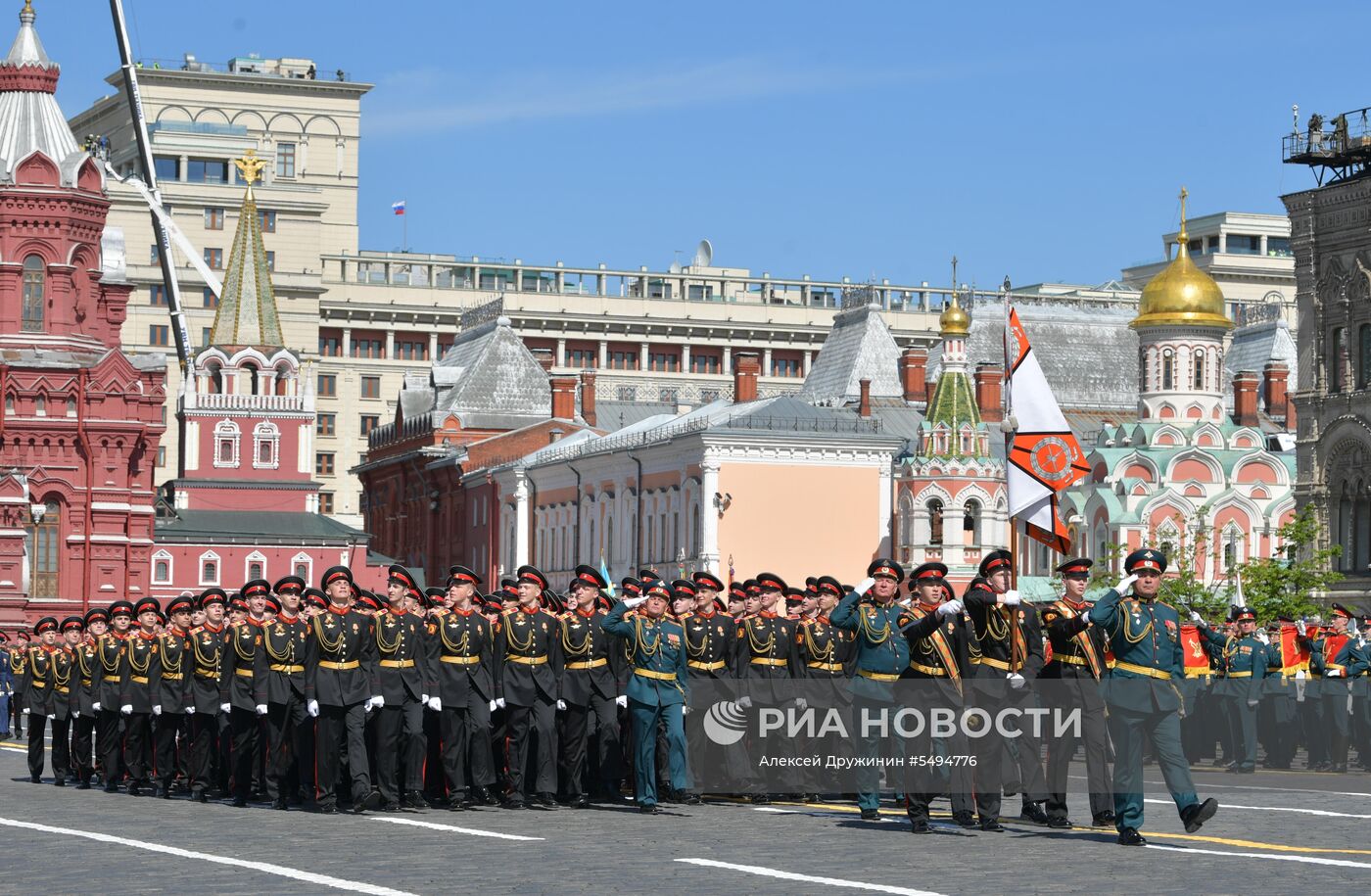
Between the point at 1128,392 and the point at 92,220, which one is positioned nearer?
the point at 92,220

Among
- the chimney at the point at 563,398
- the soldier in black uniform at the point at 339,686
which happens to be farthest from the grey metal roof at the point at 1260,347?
the soldier in black uniform at the point at 339,686

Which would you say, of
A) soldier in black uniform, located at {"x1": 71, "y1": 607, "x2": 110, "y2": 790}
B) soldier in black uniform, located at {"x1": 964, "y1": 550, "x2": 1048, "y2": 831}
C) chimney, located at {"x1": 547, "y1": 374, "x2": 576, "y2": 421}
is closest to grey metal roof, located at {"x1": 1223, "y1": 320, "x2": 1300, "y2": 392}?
chimney, located at {"x1": 547, "y1": 374, "x2": 576, "y2": 421}

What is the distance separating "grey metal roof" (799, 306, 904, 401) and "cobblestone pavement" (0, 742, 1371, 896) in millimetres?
77107

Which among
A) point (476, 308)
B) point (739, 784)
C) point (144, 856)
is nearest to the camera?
point (144, 856)

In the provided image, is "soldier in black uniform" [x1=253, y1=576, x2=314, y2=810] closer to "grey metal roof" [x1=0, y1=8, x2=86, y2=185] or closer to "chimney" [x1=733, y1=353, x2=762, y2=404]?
"grey metal roof" [x1=0, y1=8, x2=86, y2=185]

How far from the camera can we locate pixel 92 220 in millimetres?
64812

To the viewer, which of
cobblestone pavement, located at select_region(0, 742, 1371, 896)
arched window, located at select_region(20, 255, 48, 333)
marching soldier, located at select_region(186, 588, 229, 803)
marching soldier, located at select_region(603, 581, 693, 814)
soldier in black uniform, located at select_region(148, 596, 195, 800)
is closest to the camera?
cobblestone pavement, located at select_region(0, 742, 1371, 896)

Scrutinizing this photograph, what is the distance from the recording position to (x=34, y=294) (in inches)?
2512

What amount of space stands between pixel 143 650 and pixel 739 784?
5774mm

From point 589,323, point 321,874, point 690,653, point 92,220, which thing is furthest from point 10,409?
point 589,323

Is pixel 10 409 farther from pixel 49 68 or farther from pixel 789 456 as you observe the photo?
pixel 789 456

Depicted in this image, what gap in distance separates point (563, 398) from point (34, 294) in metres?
32.5

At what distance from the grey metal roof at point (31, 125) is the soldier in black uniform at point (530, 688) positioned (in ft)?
157

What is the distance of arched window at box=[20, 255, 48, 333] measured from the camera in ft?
209
